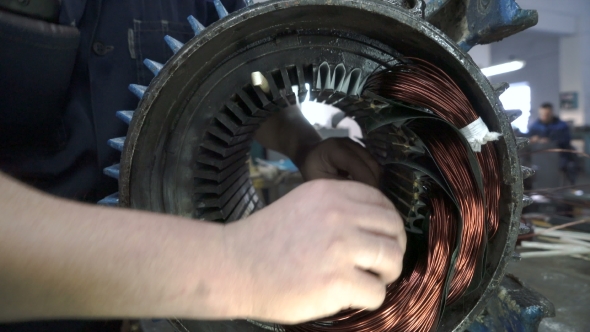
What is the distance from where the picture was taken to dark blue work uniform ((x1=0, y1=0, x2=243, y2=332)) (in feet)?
2.39

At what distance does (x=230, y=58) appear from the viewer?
1.98 feet

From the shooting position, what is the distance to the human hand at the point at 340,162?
0.91m

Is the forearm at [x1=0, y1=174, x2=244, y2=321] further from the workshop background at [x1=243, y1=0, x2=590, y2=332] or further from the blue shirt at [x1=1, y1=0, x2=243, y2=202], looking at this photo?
the workshop background at [x1=243, y1=0, x2=590, y2=332]

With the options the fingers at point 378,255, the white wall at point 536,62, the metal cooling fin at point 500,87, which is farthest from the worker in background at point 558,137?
the fingers at point 378,255

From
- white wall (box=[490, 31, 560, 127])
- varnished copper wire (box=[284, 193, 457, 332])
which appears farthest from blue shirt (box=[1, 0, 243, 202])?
white wall (box=[490, 31, 560, 127])

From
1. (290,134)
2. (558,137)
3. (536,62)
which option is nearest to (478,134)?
(290,134)

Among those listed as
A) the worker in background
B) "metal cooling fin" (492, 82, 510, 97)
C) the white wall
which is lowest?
"metal cooling fin" (492, 82, 510, 97)

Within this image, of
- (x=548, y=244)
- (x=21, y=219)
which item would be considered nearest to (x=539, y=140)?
(x=548, y=244)

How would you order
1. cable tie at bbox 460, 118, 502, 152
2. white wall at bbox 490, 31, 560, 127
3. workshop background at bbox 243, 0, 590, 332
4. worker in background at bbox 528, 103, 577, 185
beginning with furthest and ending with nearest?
1. white wall at bbox 490, 31, 560, 127
2. worker in background at bbox 528, 103, 577, 185
3. workshop background at bbox 243, 0, 590, 332
4. cable tie at bbox 460, 118, 502, 152

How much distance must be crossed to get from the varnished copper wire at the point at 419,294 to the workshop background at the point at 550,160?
310 millimetres

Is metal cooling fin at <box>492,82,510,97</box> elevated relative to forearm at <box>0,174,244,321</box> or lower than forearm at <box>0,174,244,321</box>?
elevated

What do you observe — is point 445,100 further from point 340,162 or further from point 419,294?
point 340,162

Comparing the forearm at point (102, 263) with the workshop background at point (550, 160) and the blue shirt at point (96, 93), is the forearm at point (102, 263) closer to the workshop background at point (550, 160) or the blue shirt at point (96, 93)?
the blue shirt at point (96, 93)

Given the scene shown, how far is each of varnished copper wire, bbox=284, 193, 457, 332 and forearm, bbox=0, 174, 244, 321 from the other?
27cm
